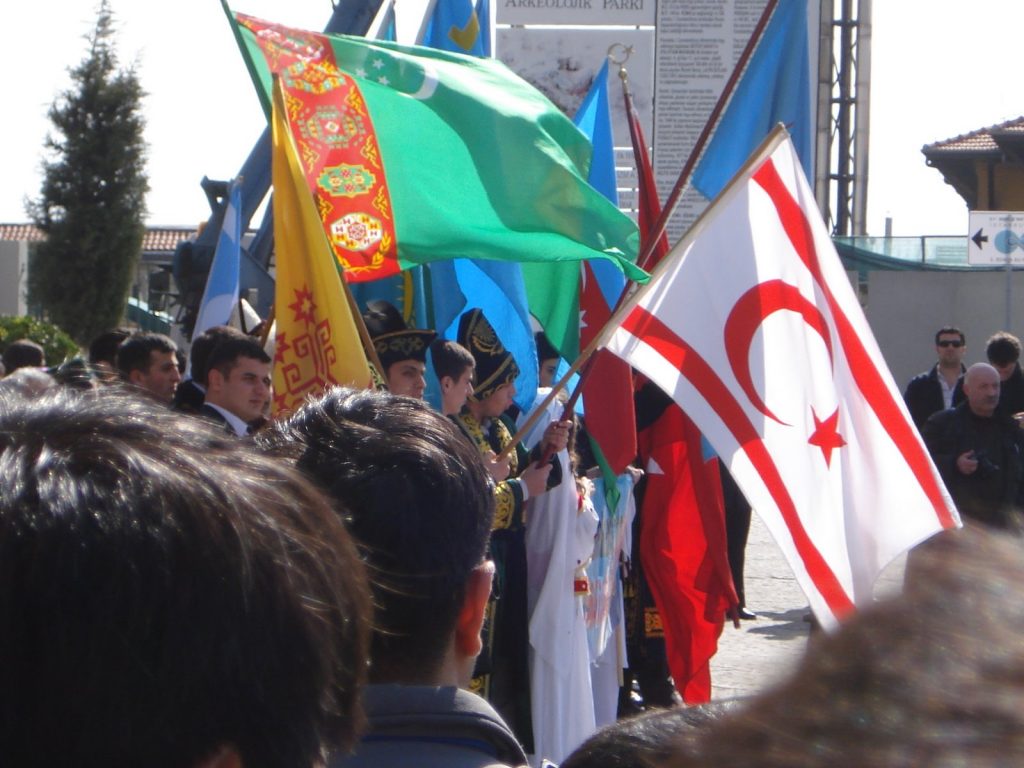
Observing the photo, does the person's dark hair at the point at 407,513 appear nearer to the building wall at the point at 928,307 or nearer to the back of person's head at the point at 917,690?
the back of person's head at the point at 917,690

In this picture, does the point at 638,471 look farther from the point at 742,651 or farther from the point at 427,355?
the point at 742,651

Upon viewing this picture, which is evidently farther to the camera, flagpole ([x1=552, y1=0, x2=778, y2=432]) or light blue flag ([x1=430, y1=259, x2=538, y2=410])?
light blue flag ([x1=430, y1=259, x2=538, y2=410])

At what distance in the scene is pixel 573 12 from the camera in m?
18.9

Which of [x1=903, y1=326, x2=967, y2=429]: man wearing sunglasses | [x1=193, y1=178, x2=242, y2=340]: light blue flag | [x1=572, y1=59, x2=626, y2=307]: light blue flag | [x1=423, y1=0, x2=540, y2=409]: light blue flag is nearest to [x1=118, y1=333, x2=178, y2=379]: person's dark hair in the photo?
[x1=193, y1=178, x2=242, y2=340]: light blue flag

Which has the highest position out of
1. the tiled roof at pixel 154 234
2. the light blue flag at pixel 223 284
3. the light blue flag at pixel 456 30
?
the tiled roof at pixel 154 234

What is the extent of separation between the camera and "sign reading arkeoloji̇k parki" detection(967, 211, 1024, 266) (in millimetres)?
11727

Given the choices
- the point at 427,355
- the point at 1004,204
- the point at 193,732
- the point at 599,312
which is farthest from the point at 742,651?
the point at 1004,204

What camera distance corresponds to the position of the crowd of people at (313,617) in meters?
0.51

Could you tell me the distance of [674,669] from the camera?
18.3 feet

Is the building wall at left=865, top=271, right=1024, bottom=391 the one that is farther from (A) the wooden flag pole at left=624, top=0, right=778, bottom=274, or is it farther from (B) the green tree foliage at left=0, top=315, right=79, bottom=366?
(A) the wooden flag pole at left=624, top=0, right=778, bottom=274

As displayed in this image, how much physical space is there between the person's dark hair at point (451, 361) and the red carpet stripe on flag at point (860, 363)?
1083 mm

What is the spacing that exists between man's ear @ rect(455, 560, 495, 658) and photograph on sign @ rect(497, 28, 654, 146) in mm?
16931

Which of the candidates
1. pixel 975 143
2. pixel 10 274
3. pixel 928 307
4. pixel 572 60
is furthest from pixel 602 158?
pixel 975 143

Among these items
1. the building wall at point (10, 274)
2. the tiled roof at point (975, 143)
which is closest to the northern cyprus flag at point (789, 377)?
the building wall at point (10, 274)
